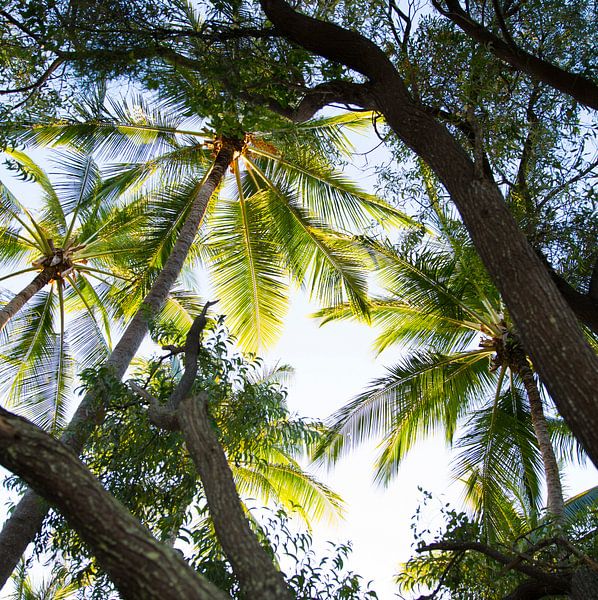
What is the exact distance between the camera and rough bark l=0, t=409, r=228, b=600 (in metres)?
2.35

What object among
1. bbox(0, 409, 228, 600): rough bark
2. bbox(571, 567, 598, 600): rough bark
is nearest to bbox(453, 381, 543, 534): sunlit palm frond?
bbox(571, 567, 598, 600): rough bark

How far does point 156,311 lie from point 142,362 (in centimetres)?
458

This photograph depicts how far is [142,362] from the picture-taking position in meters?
13.5

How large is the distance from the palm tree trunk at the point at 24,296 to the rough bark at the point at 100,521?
806 cm

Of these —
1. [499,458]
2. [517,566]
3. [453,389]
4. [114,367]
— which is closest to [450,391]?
[453,389]

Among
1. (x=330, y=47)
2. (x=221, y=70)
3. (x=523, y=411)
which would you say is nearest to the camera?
(x=330, y=47)

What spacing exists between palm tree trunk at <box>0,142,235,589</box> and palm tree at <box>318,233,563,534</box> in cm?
322

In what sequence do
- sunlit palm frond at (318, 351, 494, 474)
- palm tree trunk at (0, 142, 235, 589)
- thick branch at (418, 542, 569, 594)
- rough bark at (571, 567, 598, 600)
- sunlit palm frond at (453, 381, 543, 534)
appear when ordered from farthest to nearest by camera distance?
sunlit palm frond at (318, 351, 494, 474) → sunlit palm frond at (453, 381, 543, 534) → palm tree trunk at (0, 142, 235, 589) → thick branch at (418, 542, 569, 594) → rough bark at (571, 567, 598, 600)

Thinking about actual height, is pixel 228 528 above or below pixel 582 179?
below

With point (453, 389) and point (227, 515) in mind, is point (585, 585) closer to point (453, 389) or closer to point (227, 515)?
point (227, 515)

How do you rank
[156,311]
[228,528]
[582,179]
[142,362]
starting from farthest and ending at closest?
1. [142,362]
2. [156,311]
3. [582,179]
4. [228,528]

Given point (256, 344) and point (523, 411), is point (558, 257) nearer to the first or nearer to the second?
point (523, 411)

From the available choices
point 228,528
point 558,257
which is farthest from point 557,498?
point 228,528

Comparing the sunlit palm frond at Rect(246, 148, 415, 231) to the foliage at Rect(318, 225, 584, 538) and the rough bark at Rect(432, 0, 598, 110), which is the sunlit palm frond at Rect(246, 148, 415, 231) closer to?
the foliage at Rect(318, 225, 584, 538)
